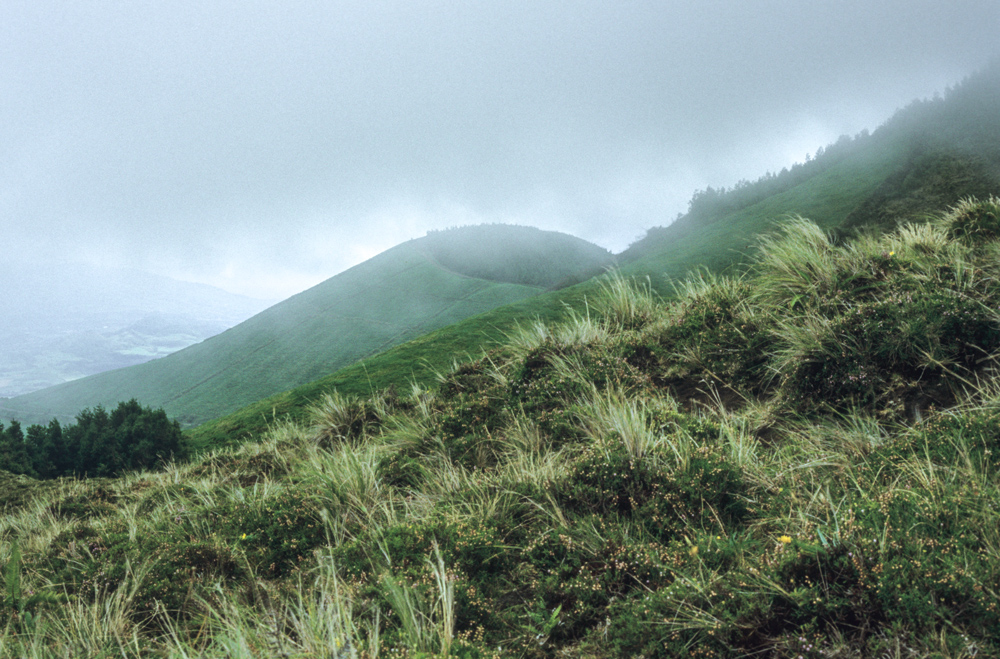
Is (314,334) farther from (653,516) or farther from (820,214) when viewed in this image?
(653,516)

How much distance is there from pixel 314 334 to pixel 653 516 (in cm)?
8492

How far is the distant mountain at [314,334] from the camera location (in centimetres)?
7050

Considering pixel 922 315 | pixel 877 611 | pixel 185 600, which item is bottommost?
pixel 877 611

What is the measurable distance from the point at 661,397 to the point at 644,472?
1.75m

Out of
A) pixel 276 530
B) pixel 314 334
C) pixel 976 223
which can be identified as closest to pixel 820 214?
pixel 976 223

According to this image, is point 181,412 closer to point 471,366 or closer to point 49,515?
point 49,515

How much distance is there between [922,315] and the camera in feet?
12.9

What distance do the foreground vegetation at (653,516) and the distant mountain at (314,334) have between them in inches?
2206

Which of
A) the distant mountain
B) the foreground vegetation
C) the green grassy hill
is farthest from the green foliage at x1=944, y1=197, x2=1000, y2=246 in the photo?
the distant mountain

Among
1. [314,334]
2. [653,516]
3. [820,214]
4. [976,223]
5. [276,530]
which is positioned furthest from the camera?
[314,334]

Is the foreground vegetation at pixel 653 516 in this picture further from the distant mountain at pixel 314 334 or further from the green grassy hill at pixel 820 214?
the distant mountain at pixel 314 334

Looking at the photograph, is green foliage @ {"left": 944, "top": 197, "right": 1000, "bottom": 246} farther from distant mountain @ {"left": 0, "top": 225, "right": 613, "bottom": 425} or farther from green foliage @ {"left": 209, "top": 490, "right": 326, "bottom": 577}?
distant mountain @ {"left": 0, "top": 225, "right": 613, "bottom": 425}

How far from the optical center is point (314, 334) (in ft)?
267

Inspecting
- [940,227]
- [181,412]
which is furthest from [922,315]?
[181,412]
